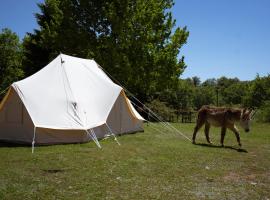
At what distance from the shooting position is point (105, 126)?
46.4ft

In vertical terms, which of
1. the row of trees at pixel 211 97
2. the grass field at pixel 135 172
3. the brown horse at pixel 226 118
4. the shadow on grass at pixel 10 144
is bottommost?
the grass field at pixel 135 172

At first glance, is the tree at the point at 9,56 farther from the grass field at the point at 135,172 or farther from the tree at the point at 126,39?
the grass field at the point at 135,172

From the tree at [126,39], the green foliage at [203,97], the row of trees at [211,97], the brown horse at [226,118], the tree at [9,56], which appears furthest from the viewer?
the green foliage at [203,97]

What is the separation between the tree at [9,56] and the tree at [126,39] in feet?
63.9

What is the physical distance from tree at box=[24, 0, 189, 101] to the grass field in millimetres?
12952

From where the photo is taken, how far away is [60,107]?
1292 centimetres

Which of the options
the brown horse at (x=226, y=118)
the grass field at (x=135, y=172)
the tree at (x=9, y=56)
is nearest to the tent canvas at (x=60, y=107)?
the grass field at (x=135, y=172)

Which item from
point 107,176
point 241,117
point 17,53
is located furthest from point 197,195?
point 17,53

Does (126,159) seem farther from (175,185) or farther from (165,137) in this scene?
(165,137)

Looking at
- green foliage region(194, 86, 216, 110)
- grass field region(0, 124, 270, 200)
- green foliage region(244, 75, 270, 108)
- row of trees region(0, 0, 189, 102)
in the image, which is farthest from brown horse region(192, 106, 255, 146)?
green foliage region(194, 86, 216, 110)

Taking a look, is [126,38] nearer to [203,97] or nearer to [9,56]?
[9,56]

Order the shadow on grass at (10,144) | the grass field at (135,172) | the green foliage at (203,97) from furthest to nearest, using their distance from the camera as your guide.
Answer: the green foliage at (203,97)
the shadow on grass at (10,144)
the grass field at (135,172)

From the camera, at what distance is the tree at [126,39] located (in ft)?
81.7

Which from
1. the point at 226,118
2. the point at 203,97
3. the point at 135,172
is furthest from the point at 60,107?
the point at 203,97
